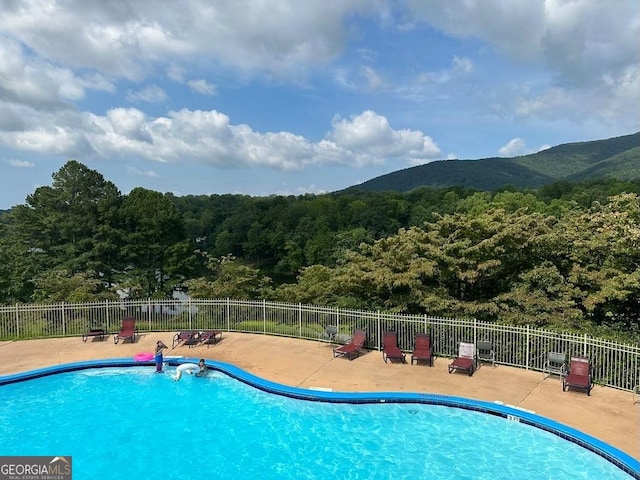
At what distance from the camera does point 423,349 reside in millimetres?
13266

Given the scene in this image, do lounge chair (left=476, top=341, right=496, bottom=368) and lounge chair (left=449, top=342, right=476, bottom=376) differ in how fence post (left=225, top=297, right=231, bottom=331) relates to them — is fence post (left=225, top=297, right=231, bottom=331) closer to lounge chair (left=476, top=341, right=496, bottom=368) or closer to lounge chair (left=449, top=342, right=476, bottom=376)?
lounge chair (left=449, top=342, right=476, bottom=376)

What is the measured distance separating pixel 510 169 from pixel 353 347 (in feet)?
568

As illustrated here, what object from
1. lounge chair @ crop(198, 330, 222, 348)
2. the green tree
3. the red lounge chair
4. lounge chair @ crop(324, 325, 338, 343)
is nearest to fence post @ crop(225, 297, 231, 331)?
lounge chair @ crop(198, 330, 222, 348)

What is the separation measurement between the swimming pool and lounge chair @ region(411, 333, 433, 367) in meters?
2.16

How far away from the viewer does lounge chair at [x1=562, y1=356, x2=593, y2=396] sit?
1082 cm

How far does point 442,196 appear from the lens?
79.6 metres

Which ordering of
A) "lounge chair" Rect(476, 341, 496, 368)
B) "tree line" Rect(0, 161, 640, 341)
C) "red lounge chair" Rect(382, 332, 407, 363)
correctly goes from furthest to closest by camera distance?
"tree line" Rect(0, 161, 640, 341)
"red lounge chair" Rect(382, 332, 407, 363)
"lounge chair" Rect(476, 341, 496, 368)

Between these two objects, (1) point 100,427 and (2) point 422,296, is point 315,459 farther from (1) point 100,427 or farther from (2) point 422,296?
(2) point 422,296

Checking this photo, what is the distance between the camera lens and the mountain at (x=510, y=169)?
15388cm

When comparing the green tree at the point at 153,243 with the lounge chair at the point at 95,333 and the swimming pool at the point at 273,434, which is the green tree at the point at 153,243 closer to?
the lounge chair at the point at 95,333

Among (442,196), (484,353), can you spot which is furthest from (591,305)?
(442,196)

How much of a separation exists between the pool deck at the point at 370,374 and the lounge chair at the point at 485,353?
29 cm

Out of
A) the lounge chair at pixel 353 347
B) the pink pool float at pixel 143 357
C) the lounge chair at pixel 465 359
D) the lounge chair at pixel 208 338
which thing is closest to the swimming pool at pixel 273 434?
the pink pool float at pixel 143 357

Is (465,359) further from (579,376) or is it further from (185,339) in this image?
(185,339)
